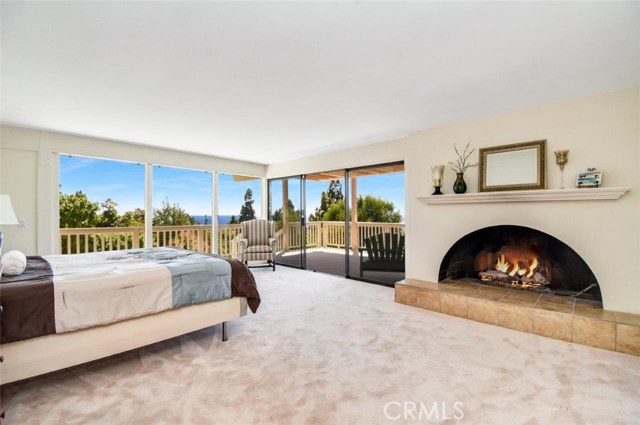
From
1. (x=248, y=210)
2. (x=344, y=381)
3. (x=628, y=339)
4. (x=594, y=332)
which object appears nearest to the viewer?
(x=344, y=381)

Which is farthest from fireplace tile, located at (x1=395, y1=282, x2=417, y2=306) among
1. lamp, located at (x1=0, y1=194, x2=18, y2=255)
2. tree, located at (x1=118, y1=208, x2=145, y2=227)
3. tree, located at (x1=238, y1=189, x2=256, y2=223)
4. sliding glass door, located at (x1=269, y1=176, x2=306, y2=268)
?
tree, located at (x1=118, y1=208, x2=145, y2=227)

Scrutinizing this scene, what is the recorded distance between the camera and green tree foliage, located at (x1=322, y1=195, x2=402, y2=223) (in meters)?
5.06

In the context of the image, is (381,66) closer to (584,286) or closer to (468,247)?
(468,247)

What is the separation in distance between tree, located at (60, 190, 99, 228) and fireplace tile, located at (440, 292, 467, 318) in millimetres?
5838

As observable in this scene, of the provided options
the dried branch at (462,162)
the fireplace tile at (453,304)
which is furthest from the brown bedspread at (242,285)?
the dried branch at (462,162)

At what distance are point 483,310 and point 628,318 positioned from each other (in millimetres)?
1085

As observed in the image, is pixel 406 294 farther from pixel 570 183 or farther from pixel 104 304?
pixel 104 304

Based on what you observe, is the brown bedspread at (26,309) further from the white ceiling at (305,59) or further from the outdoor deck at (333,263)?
the outdoor deck at (333,263)

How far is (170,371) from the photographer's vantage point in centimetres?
204

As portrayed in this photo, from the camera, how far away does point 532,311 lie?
2697 mm

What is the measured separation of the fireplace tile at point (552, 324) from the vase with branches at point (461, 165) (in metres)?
1.48

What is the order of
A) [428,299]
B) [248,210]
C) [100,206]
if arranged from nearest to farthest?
[428,299] < [100,206] < [248,210]

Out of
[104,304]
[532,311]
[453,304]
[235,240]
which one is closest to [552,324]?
[532,311]

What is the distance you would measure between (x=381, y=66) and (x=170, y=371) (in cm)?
276
